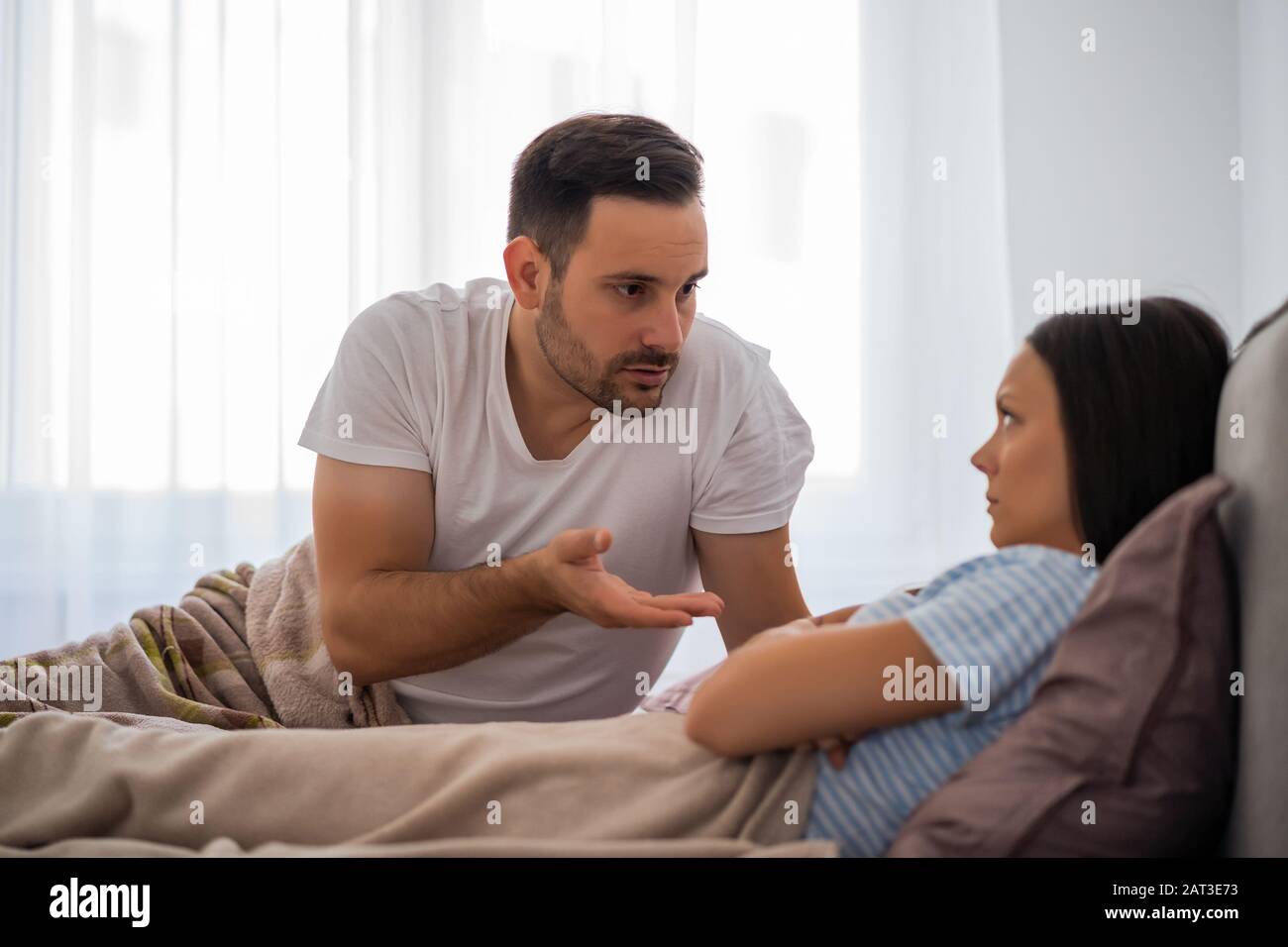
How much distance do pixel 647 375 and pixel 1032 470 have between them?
580mm

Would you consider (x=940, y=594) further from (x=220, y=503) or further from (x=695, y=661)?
(x=220, y=503)

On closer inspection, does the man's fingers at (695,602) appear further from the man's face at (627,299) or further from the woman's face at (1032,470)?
the man's face at (627,299)

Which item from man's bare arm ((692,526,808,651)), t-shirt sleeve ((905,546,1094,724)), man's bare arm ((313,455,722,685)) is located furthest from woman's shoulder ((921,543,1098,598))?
man's bare arm ((692,526,808,651))

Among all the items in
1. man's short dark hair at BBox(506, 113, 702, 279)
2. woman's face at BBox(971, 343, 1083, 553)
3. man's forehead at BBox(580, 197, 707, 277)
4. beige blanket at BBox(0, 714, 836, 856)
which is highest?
man's short dark hair at BBox(506, 113, 702, 279)

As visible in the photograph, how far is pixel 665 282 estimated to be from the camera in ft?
4.36

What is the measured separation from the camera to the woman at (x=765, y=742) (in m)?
0.77

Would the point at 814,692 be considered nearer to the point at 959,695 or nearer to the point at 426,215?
the point at 959,695

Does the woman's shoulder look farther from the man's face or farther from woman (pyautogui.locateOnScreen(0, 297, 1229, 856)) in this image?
the man's face

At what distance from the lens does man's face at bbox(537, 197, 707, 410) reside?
4.34 ft

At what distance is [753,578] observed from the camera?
141 cm

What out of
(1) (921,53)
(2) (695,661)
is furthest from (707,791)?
(1) (921,53)

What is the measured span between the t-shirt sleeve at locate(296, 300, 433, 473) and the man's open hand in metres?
0.33

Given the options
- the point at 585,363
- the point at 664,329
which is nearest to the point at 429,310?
the point at 585,363
